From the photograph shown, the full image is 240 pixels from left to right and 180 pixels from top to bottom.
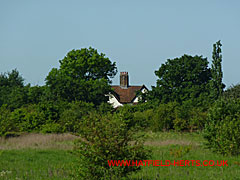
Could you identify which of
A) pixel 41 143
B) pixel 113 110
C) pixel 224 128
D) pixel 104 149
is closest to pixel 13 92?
pixel 113 110

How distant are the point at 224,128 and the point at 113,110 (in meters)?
24.0

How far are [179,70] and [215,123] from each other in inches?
1340

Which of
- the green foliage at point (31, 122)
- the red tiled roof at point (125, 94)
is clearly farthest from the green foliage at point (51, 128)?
the red tiled roof at point (125, 94)

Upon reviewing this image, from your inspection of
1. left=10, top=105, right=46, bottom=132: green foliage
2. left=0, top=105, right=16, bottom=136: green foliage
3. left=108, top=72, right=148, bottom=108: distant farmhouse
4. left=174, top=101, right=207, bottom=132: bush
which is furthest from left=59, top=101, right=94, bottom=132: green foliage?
left=108, top=72, right=148, bottom=108: distant farmhouse

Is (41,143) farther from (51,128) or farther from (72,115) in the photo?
(72,115)

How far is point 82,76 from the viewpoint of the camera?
56.3 m

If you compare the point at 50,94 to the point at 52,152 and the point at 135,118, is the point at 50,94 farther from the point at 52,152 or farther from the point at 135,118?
the point at 52,152

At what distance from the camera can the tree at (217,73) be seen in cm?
4409

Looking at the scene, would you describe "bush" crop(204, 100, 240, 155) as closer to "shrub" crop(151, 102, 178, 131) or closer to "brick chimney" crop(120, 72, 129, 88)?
"shrub" crop(151, 102, 178, 131)

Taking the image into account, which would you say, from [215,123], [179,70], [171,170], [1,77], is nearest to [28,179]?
[171,170]

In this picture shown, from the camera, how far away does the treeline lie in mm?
8008

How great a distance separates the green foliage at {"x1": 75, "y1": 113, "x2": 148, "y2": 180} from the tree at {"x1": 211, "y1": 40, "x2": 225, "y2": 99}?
123ft

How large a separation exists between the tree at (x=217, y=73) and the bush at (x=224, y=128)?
93.2 feet

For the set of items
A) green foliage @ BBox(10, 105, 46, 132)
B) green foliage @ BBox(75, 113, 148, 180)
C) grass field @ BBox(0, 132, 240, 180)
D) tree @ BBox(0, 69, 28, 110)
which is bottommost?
grass field @ BBox(0, 132, 240, 180)
